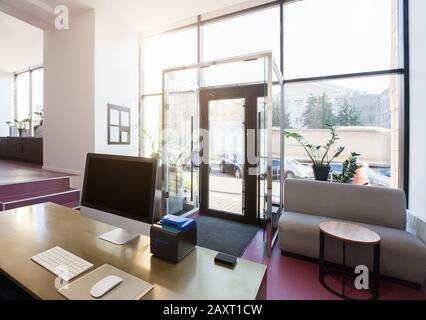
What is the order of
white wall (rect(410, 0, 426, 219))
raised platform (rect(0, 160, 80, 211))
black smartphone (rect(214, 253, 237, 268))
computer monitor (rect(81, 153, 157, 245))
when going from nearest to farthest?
black smartphone (rect(214, 253, 237, 268)), computer monitor (rect(81, 153, 157, 245)), white wall (rect(410, 0, 426, 219)), raised platform (rect(0, 160, 80, 211))

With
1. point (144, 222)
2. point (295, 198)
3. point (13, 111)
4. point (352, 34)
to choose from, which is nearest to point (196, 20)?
point (352, 34)

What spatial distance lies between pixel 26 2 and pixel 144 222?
15.7ft

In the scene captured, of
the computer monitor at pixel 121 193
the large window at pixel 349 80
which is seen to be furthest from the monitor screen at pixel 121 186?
the large window at pixel 349 80

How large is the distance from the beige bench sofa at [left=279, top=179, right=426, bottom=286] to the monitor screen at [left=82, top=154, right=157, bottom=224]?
6.51 feet

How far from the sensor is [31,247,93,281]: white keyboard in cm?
100

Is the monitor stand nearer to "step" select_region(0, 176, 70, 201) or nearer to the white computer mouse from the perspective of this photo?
the white computer mouse

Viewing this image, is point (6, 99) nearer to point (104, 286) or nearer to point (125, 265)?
point (125, 265)

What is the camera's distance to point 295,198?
120 inches

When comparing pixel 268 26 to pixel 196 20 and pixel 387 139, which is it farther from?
pixel 387 139

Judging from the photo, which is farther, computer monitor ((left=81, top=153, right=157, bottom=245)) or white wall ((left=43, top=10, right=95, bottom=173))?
white wall ((left=43, top=10, right=95, bottom=173))

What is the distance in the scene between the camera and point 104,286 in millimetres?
898

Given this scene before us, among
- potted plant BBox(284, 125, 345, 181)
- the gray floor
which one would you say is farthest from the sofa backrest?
the gray floor

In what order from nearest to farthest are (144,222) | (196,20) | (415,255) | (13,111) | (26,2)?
(144,222)
(415,255)
(26,2)
(196,20)
(13,111)
